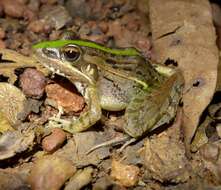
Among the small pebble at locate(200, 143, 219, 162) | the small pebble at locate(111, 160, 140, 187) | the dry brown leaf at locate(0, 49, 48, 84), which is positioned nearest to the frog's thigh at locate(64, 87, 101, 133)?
the small pebble at locate(111, 160, 140, 187)

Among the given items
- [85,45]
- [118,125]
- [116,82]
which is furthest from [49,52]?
[118,125]

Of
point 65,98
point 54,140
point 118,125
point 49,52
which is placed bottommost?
point 118,125

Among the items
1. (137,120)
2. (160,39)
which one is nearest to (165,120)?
(137,120)

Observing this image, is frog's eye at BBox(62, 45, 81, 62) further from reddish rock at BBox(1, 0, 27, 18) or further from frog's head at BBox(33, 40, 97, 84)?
reddish rock at BBox(1, 0, 27, 18)

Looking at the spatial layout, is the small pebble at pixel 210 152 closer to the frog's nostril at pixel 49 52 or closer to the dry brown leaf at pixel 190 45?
the dry brown leaf at pixel 190 45

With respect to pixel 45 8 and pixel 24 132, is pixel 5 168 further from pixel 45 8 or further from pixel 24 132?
pixel 45 8

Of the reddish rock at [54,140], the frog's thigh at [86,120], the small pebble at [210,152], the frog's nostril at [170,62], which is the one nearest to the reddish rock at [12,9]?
the frog's thigh at [86,120]

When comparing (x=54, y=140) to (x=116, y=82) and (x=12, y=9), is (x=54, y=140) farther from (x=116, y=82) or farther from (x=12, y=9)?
(x=12, y=9)

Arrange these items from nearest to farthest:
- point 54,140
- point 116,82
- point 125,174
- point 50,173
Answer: point 50,173
point 125,174
point 54,140
point 116,82
